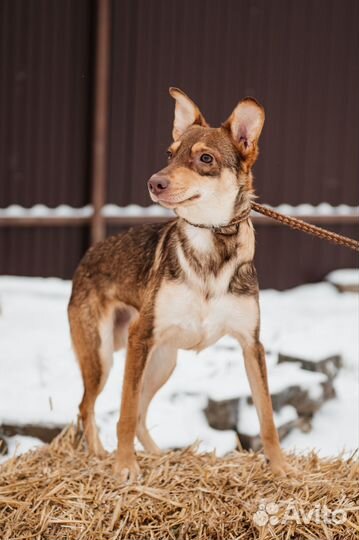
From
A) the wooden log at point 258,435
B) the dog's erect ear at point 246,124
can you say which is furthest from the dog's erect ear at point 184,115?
the wooden log at point 258,435

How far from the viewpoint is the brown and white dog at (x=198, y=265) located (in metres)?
2.82

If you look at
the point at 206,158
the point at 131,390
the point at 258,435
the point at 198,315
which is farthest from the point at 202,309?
the point at 258,435

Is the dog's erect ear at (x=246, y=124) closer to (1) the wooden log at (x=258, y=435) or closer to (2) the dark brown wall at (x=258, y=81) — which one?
(1) the wooden log at (x=258, y=435)

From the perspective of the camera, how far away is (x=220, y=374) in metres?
4.91

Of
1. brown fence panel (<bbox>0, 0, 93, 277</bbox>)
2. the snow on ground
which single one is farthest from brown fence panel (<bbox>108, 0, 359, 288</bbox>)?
the snow on ground

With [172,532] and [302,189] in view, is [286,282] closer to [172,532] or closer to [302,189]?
[302,189]

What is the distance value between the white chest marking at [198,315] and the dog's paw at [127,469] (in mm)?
512

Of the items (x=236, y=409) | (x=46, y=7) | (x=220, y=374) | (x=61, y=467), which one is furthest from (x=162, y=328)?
(x=46, y=7)

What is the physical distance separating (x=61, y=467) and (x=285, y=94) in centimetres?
465

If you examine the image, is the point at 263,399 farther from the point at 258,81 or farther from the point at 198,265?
the point at 258,81

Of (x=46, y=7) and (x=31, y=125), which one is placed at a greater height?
(x=46, y=7)

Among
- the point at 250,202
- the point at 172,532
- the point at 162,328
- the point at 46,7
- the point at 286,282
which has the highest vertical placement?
the point at 46,7

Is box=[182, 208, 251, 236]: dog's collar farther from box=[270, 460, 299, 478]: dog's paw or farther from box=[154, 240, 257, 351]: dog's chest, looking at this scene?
box=[270, 460, 299, 478]: dog's paw

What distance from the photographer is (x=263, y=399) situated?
3.18 meters
